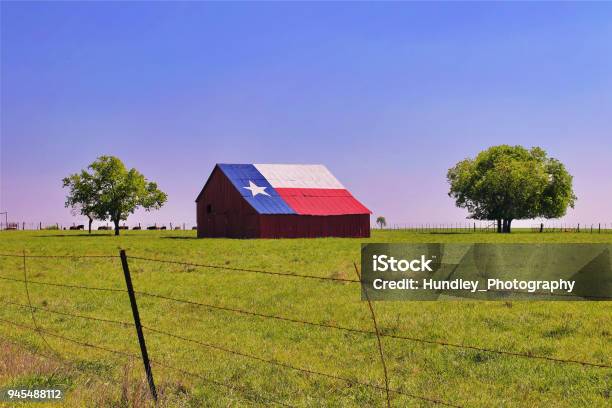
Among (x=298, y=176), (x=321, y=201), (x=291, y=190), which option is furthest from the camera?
(x=298, y=176)

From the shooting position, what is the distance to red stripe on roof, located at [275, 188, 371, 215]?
213 feet

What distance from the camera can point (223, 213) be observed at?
222 ft

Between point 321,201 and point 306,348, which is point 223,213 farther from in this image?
point 306,348

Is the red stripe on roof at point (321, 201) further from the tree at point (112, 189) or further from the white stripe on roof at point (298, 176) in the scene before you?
the tree at point (112, 189)

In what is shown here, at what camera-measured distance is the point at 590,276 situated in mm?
22781

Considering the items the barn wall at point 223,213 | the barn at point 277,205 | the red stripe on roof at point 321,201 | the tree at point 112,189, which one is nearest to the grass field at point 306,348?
the barn at point 277,205

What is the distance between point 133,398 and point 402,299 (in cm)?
1161

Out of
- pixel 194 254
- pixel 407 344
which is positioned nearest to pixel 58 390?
pixel 407 344

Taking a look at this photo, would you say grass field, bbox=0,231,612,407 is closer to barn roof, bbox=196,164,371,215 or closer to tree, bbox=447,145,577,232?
barn roof, bbox=196,164,371,215

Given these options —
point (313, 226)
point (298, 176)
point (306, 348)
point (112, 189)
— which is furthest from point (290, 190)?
point (306, 348)

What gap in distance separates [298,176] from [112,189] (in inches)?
1264

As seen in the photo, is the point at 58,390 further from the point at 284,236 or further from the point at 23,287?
the point at 284,236

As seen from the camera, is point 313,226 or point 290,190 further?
point 290,190

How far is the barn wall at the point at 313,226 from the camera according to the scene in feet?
203
